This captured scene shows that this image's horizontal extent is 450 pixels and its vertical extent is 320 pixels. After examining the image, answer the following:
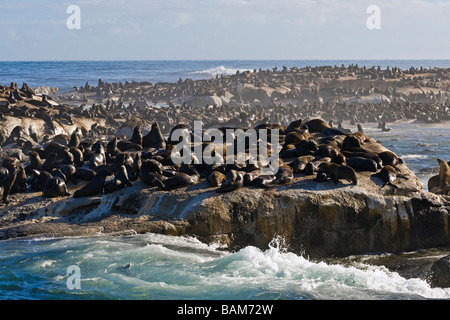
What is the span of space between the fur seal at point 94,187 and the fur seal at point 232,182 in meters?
2.12

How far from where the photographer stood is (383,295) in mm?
→ 7812

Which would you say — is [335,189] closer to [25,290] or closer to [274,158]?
[274,158]

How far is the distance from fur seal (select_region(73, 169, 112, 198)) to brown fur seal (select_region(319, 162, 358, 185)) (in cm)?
376

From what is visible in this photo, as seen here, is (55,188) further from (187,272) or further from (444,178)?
(444,178)

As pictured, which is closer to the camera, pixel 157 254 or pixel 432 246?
pixel 157 254

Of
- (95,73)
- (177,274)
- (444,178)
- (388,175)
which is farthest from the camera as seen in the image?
(95,73)

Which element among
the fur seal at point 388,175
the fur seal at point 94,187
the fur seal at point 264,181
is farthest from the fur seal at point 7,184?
the fur seal at point 388,175

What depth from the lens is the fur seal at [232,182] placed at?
962 cm

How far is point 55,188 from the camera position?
10227mm

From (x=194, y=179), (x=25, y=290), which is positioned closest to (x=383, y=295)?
(x=194, y=179)

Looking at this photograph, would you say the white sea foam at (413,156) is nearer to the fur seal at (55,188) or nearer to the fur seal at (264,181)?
the fur seal at (264,181)

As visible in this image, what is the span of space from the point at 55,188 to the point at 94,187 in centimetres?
65

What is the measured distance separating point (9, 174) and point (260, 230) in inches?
183

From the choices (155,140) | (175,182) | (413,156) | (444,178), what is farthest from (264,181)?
(413,156)
